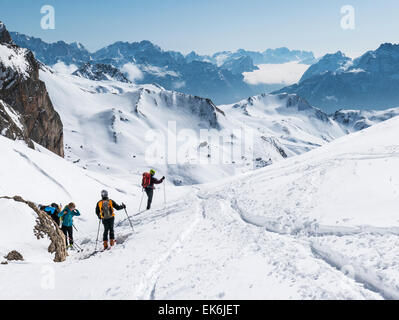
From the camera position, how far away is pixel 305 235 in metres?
10.8

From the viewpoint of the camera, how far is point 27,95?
5997 centimetres

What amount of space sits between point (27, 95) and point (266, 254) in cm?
6445

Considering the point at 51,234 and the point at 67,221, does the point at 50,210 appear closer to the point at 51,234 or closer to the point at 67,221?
the point at 67,221

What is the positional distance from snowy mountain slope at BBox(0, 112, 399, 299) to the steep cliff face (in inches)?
1847

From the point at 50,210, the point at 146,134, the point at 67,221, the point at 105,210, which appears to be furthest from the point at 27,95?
the point at 146,134

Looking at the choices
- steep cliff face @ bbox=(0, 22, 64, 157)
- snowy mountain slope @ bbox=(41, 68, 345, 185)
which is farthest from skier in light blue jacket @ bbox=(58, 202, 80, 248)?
snowy mountain slope @ bbox=(41, 68, 345, 185)

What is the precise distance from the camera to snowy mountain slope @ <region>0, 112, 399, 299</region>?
24.0 feet

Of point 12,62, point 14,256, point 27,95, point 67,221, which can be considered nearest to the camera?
point 14,256

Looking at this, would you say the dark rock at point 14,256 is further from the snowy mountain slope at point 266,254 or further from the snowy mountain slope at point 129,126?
the snowy mountain slope at point 129,126

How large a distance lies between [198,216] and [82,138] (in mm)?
117128

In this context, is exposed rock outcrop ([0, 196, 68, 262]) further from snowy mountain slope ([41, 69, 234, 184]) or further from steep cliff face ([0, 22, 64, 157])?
snowy mountain slope ([41, 69, 234, 184])

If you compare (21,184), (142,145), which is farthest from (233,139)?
(21,184)

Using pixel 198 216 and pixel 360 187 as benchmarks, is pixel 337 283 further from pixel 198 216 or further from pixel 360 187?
pixel 198 216

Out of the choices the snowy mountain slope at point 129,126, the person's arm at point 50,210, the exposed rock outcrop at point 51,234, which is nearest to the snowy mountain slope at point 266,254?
the exposed rock outcrop at point 51,234
